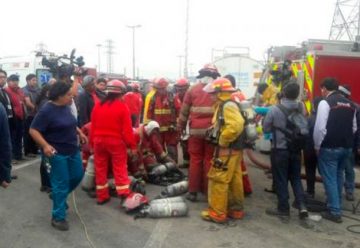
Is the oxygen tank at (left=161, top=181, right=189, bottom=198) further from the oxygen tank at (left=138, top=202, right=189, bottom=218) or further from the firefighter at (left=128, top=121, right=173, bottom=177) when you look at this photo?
the firefighter at (left=128, top=121, right=173, bottom=177)

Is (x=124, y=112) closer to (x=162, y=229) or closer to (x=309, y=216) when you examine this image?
(x=162, y=229)

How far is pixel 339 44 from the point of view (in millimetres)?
10680

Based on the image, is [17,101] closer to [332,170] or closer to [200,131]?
[200,131]

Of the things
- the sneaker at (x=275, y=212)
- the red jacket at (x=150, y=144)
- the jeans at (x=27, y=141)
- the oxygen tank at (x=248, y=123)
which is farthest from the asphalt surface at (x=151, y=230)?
the jeans at (x=27, y=141)

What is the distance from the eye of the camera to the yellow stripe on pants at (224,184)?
5.68 metres

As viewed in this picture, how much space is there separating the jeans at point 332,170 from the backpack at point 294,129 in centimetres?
46

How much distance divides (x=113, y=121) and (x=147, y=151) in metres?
1.88

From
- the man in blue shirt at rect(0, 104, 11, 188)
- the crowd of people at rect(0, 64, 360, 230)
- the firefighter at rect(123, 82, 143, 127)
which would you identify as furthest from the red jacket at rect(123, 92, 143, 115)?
the man in blue shirt at rect(0, 104, 11, 188)

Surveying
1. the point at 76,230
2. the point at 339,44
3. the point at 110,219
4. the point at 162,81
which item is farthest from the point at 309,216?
the point at 339,44

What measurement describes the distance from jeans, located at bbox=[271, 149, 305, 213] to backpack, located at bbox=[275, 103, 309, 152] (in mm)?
130

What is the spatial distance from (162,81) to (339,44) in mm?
5031

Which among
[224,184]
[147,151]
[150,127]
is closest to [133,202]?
[224,184]

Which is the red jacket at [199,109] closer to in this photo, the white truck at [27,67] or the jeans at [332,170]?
the jeans at [332,170]

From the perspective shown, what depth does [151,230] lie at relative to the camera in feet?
17.8
